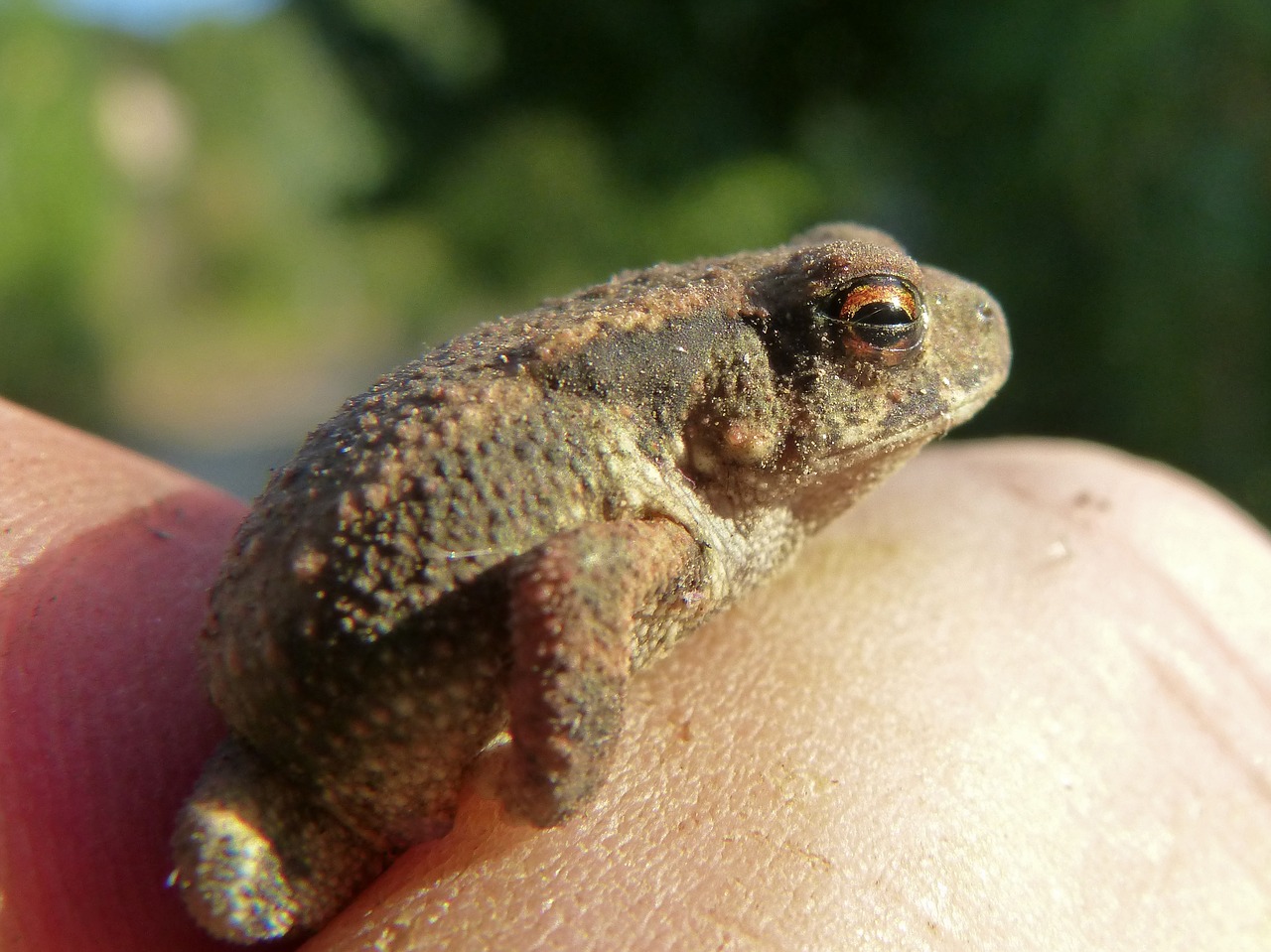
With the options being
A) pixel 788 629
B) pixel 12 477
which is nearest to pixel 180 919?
pixel 12 477

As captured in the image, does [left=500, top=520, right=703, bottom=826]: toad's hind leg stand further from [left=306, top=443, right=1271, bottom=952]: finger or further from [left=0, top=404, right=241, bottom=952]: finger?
[left=0, top=404, right=241, bottom=952]: finger

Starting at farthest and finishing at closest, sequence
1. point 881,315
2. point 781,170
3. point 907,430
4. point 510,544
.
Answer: point 781,170
point 907,430
point 881,315
point 510,544

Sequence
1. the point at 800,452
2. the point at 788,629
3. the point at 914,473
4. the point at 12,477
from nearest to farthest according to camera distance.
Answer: the point at 800,452 → the point at 12,477 → the point at 788,629 → the point at 914,473

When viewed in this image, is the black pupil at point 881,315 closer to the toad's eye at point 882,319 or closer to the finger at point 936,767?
the toad's eye at point 882,319

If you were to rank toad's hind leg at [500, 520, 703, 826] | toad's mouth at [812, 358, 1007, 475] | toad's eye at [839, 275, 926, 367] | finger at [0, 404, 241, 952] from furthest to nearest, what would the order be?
1. toad's mouth at [812, 358, 1007, 475]
2. toad's eye at [839, 275, 926, 367]
3. finger at [0, 404, 241, 952]
4. toad's hind leg at [500, 520, 703, 826]

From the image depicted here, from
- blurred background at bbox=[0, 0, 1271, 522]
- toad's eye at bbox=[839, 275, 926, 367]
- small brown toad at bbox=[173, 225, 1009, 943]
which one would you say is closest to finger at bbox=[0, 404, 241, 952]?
small brown toad at bbox=[173, 225, 1009, 943]

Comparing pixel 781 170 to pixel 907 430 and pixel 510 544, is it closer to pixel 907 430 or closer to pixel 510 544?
pixel 907 430

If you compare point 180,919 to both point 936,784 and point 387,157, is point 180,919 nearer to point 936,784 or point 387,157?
point 936,784

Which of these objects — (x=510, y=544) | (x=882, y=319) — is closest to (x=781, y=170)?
(x=882, y=319)
